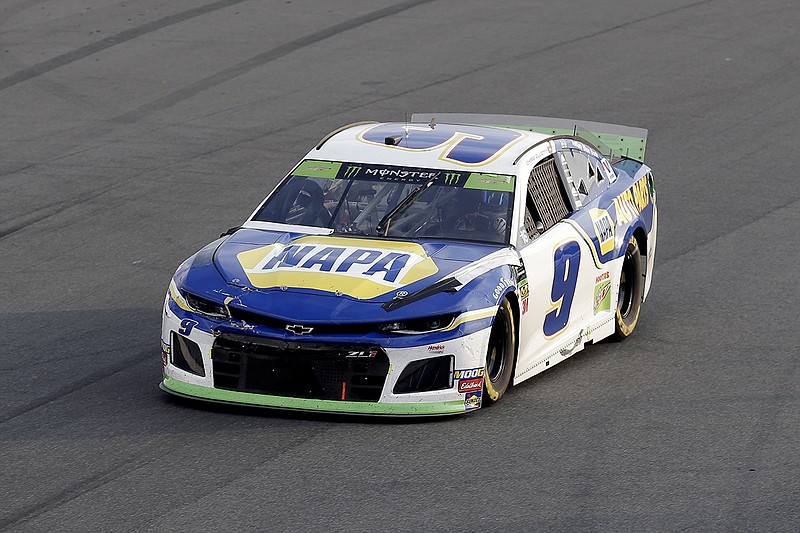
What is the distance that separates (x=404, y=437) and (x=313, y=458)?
59cm

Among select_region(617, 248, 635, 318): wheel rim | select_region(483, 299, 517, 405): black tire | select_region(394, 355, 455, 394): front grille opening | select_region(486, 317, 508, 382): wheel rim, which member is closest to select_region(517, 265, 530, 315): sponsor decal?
select_region(483, 299, 517, 405): black tire

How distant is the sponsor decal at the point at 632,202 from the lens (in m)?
9.96

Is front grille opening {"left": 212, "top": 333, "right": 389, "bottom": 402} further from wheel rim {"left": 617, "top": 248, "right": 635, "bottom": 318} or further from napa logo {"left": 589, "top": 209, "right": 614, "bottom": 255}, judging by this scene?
wheel rim {"left": 617, "top": 248, "right": 635, "bottom": 318}

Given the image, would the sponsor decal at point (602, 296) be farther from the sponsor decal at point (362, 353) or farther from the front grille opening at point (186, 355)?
the front grille opening at point (186, 355)

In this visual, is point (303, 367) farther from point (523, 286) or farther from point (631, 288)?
point (631, 288)

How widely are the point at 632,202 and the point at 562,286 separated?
1641mm

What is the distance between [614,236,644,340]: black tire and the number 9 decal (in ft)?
3.63

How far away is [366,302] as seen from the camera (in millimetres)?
7582

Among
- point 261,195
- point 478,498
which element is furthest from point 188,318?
point 261,195

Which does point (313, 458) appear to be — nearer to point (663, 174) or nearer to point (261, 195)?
point (261, 195)

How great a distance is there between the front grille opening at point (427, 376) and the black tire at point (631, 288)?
2.73 metres

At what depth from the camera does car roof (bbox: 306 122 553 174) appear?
359 inches

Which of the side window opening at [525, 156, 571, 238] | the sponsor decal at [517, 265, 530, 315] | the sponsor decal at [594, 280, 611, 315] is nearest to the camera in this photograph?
the sponsor decal at [517, 265, 530, 315]

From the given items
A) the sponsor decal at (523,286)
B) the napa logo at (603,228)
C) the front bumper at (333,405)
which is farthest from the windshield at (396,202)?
the front bumper at (333,405)
